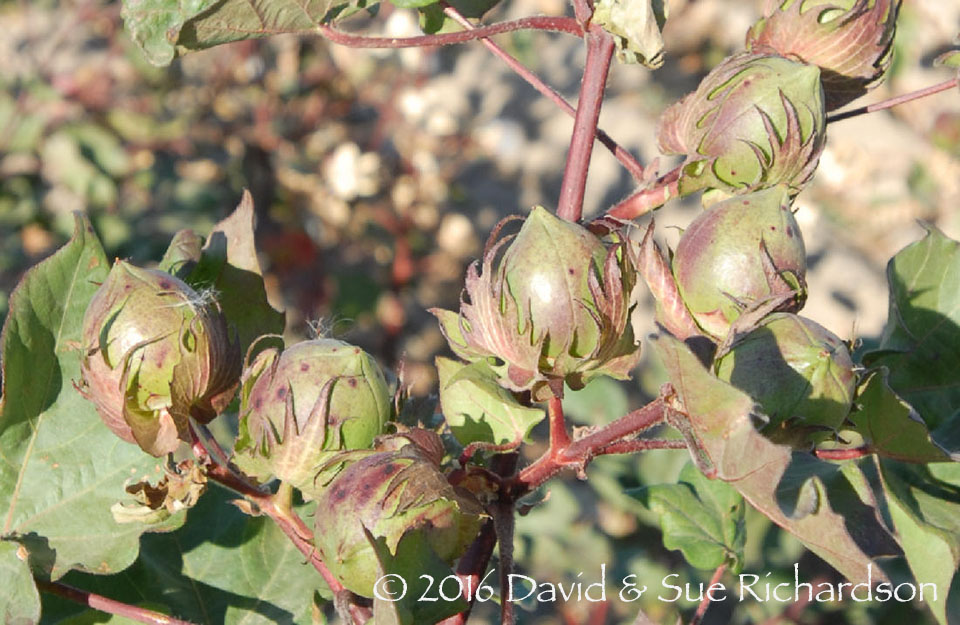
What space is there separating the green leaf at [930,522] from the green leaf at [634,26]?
678mm

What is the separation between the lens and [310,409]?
48.5 inches

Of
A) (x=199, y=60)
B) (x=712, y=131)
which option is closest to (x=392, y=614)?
(x=712, y=131)

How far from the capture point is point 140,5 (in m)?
1.50

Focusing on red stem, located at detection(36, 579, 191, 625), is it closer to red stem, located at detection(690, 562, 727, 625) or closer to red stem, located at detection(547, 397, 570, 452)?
red stem, located at detection(547, 397, 570, 452)

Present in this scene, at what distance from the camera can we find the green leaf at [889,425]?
1.18 metres

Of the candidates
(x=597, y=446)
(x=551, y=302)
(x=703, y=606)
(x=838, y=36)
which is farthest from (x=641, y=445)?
(x=838, y=36)

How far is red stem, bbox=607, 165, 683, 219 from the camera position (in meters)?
1.38

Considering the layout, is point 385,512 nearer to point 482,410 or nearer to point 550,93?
point 482,410

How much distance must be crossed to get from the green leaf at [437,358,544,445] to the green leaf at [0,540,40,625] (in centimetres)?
60

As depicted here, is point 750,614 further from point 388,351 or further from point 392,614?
point 388,351

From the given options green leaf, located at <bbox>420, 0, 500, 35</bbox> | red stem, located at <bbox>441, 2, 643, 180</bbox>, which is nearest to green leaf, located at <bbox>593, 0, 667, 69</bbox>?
red stem, located at <bbox>441, 2, 643, 180</bbox>

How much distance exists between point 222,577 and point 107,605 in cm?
21

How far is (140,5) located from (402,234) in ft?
10.2

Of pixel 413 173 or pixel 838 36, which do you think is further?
pixel 413 173
